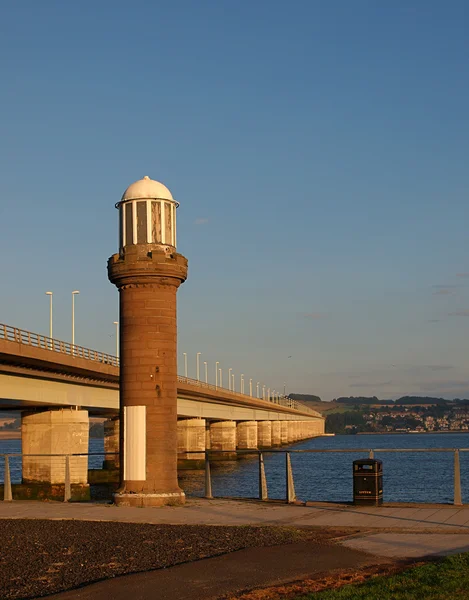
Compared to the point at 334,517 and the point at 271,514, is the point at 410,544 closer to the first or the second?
the point at 334,517

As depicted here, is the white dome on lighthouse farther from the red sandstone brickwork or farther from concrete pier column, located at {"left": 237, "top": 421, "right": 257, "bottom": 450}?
concrete pier column, located at {"left": 237, "top": 421, "right": 257, "bottom": 450}

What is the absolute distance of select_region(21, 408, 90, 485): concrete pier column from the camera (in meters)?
54.2

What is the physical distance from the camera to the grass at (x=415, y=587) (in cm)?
1015

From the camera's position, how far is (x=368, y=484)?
20859 mm

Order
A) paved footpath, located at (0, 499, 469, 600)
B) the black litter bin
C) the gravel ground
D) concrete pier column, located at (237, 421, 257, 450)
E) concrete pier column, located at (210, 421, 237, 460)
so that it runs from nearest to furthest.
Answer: paved footpath, located at (0, 499, 469, 600)
the gravel ground
the black litter bin
concrete pier column, located at (210, 421, 237, 460)
concrete pier column, located at (237, 421, 257, 450)

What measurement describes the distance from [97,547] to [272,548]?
10.6 ft

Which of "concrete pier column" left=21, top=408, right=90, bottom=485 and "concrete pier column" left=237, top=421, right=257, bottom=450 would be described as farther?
"concrete pier column" left=237, top=421, right=257, bottom=450

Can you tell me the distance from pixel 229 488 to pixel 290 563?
153 feet

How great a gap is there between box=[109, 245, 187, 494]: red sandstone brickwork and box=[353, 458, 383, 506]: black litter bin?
17.3ft

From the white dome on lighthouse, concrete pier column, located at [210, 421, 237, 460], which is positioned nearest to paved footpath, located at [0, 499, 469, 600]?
the white dome on lighthouse

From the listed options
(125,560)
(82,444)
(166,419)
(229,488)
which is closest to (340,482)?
(229,488)

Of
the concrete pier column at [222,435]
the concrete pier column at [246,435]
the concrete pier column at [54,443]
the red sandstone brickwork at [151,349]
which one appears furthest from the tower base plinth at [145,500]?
the concrete pier column at [246,435]

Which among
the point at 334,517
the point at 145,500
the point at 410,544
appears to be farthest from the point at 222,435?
the point at 410,544

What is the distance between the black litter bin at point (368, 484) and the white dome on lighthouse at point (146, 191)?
375 inches
